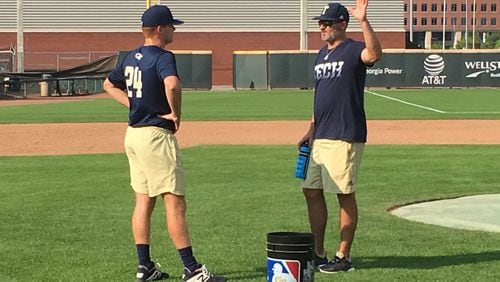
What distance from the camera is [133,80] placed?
649 centimetres

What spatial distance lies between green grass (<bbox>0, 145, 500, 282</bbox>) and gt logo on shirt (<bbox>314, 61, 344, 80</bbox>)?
5.19 ft

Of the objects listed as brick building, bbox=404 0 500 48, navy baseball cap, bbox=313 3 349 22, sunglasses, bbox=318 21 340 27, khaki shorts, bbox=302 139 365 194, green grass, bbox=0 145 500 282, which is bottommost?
green grass, bbox=0 145 500 282

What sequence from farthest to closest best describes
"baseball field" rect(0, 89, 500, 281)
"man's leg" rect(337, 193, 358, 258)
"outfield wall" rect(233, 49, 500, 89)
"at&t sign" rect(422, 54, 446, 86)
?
"at&t sign" rect(422, 54, 446, 86) → "outfield wall" rect(233, 49, 500, 89) → "baseball field" rect(0, 89, 500, 281) → "man's leg" rect(337, 193, 358, 258)

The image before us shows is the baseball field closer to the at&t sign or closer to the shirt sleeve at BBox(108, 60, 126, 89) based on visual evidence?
the shirt sleeve at BBox(108, 60, 126, 89)

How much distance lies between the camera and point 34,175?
44.7 ft

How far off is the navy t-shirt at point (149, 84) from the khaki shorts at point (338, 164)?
1300 mm

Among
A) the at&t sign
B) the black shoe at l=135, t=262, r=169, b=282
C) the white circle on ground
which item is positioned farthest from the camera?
the at&t sign

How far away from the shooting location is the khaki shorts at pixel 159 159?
640cm

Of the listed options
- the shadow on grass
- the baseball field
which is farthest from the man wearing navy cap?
the shadow on grass

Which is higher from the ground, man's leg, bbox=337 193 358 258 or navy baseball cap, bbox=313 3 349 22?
navy baseball cap, bbox=313 3 349 22

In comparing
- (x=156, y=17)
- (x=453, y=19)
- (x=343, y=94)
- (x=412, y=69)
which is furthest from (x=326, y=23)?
(x=453, y=19)

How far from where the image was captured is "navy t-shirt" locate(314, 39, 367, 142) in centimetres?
681

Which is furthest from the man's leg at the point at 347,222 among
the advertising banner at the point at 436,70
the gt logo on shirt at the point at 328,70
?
the advertising banner at the point at 436,70

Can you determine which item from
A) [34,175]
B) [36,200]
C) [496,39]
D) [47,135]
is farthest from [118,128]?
[496,39]
